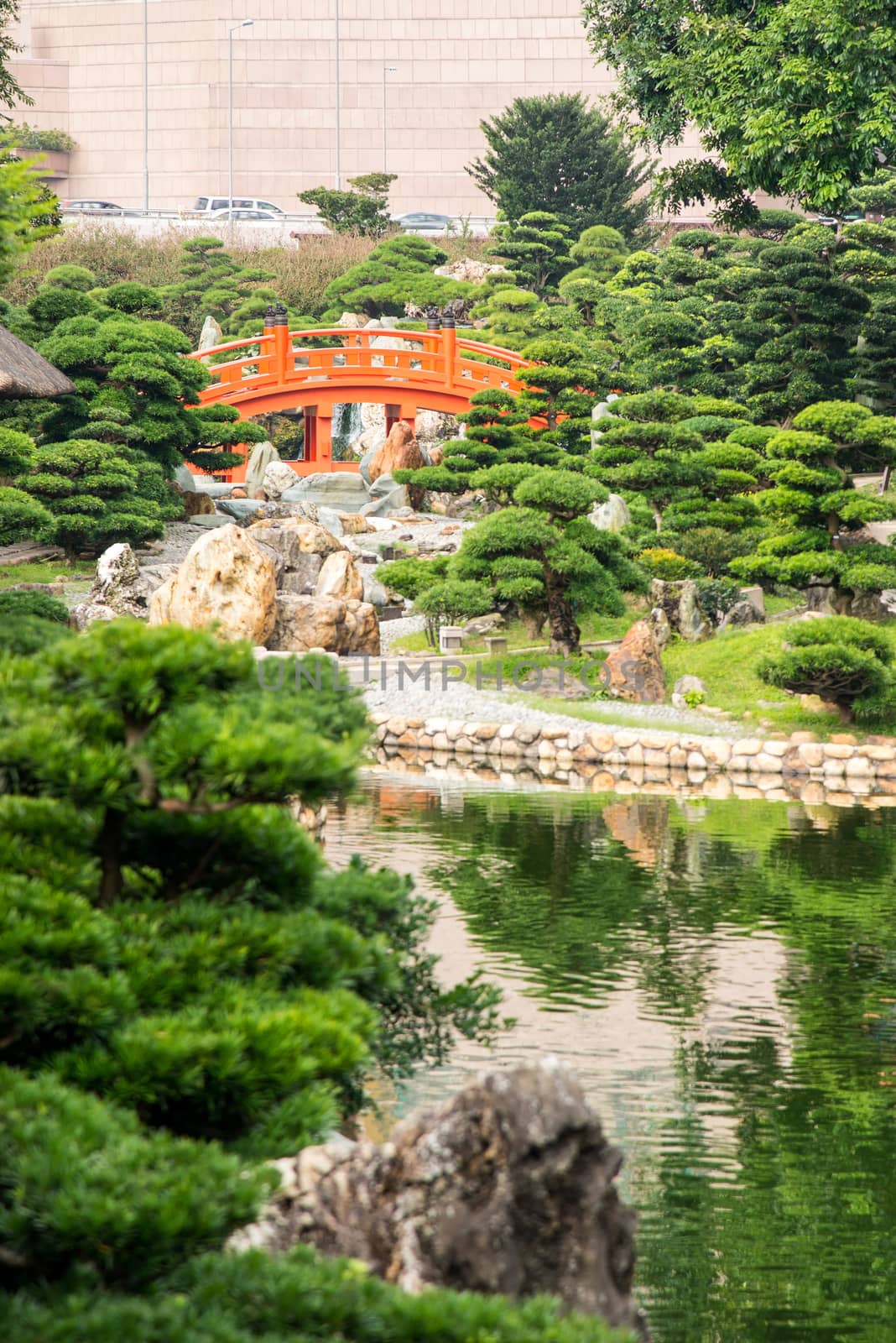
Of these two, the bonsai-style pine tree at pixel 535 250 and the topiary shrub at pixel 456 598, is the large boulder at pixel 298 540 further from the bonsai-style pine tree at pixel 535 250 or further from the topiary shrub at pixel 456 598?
the bonsai-style pine tree at pixel 535 250

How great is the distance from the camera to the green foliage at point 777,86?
16.3 metres

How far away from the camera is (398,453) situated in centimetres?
3173

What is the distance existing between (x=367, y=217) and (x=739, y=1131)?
4642 cm

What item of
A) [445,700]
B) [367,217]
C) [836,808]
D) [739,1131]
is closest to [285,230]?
[367,217]

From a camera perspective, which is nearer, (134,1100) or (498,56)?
(134,1100)

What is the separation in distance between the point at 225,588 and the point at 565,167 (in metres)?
30.7

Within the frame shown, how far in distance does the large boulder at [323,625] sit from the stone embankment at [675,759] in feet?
9.61

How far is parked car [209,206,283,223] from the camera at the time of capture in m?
51.9

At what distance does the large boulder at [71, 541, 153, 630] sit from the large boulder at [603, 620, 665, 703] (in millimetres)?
6505

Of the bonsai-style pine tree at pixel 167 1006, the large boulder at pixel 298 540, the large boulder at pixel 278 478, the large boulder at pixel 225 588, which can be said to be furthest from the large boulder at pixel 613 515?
the bonsai-style pine tree at pixel 167 1006

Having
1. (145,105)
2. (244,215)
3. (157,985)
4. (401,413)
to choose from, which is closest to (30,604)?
(157,985)

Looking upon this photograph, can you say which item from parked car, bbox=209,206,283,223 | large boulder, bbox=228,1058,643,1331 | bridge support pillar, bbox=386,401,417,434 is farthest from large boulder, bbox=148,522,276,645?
parked car, bbox=209,206,283,223

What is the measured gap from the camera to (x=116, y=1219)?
3.00m

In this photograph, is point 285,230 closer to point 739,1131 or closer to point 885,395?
point 885,395
